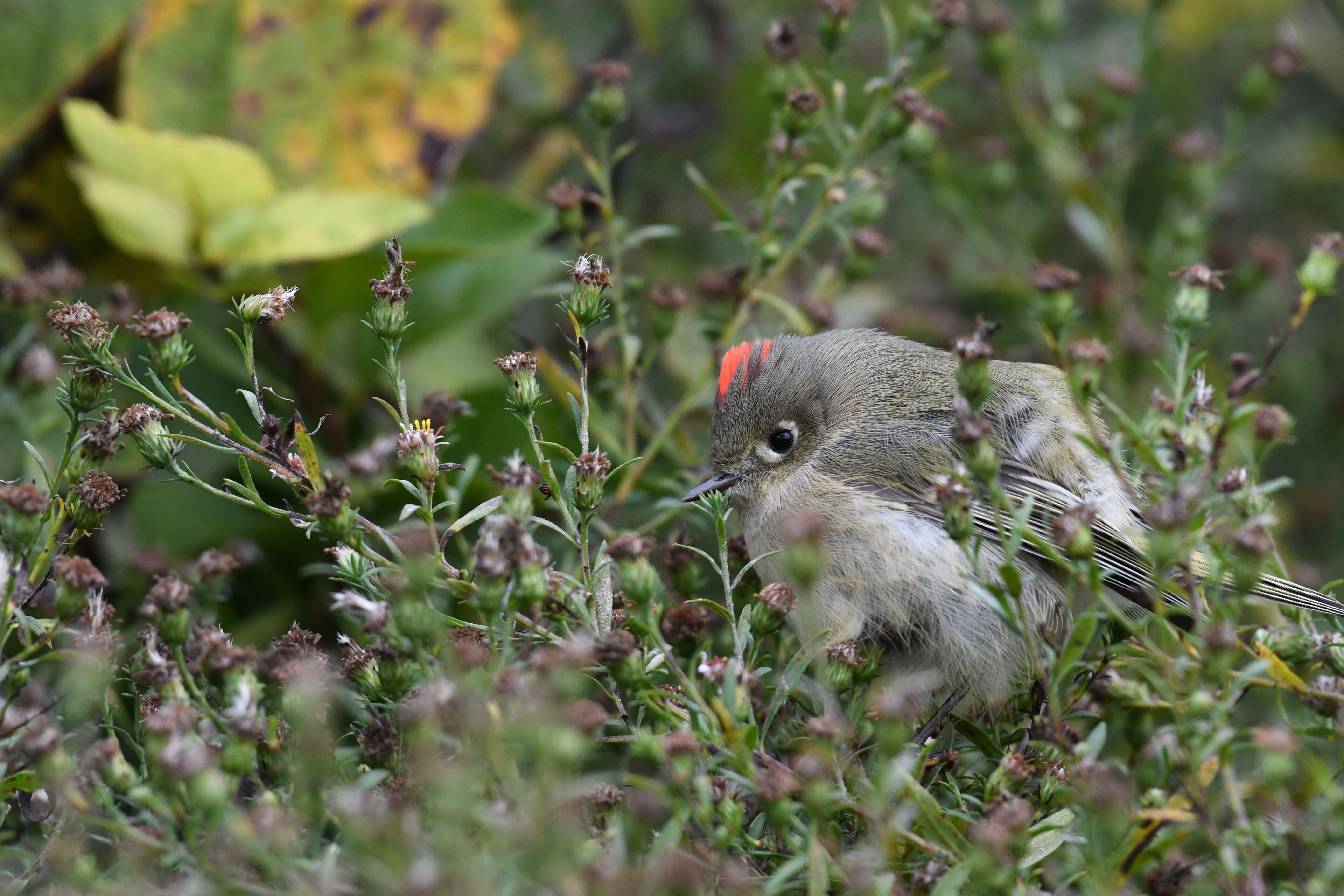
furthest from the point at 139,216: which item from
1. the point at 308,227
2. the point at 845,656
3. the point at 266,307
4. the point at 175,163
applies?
the point at 845,656

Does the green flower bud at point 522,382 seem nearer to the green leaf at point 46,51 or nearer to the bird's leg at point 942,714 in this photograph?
the bird's leg at point 942,714

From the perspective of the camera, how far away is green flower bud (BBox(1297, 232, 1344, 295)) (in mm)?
2236

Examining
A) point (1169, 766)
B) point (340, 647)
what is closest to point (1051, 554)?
point (1169, 766)

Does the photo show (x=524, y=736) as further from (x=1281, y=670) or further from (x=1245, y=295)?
(x=1245, y=295)

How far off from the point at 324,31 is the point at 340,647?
6.23 ft

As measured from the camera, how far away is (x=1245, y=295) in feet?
12.0

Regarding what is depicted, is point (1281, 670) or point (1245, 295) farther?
point (1245, 295)

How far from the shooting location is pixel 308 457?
1917mm

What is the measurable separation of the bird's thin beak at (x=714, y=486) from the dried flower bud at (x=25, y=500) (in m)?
1.19

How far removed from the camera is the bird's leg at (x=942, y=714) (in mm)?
2408

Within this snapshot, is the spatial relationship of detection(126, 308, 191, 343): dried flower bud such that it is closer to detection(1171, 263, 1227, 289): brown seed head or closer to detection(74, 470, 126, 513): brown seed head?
detection(74, 470, 126, 513): brown seed head

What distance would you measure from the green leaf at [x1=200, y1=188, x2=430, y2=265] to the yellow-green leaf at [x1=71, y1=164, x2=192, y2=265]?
0.06 meters

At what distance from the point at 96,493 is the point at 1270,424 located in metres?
1.86

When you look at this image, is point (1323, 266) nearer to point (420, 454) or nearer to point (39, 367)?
point (420, 454)
